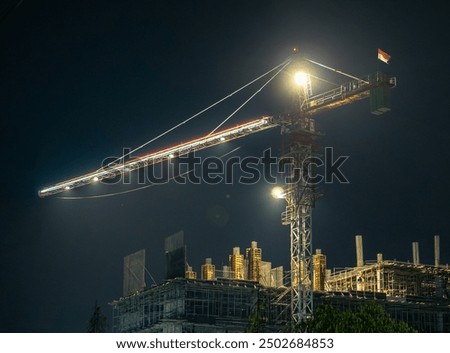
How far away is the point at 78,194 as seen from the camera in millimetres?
140375

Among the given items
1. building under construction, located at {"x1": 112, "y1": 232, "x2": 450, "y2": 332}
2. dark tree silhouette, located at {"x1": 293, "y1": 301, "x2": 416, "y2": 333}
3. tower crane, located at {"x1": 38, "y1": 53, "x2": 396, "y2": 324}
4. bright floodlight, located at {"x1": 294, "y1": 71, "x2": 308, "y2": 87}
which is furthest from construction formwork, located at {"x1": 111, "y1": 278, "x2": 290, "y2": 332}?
dark tree silhouette, located at {"x1": 293, "y1": 301, "x2": 416, "y2": 333}

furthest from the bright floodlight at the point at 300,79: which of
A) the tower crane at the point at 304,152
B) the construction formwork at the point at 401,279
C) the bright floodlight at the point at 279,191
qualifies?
the construction formwork at the point at 401,279

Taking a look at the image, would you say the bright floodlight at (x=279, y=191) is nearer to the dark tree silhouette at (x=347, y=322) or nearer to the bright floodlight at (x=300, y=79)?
the bright floodlight at (x=300, y=79)

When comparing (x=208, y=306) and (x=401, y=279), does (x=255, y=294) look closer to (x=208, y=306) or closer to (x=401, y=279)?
(x=208, y=306)

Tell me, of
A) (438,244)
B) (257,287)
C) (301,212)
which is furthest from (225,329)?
(438,244)

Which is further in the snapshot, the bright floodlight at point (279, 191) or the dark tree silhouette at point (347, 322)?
the bright floodlight at point (279, 191)

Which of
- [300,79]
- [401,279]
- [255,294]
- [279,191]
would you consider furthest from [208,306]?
[401,279]

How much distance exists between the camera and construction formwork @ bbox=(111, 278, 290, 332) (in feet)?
304

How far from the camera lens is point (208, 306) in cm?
9356

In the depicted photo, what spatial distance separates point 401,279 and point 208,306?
2705 centimetres

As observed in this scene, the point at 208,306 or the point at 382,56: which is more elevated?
the point at 382,56

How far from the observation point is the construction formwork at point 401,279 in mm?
106438

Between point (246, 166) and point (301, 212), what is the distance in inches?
1744
